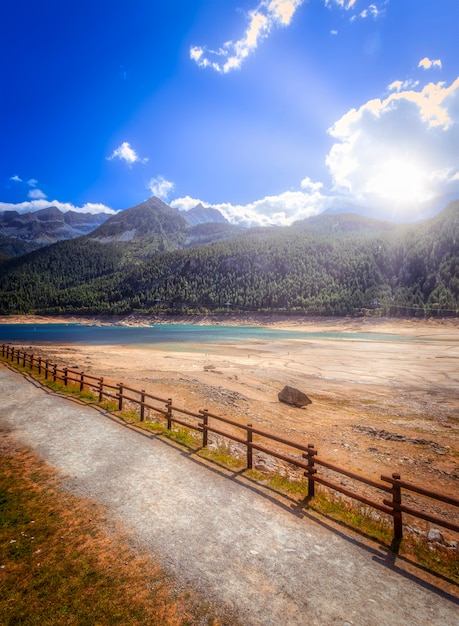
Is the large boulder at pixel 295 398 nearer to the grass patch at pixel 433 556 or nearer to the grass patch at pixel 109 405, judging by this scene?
the grass patch at pixel 109 405

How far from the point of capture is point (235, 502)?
8906 millimetres

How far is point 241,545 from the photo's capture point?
7.10 meters

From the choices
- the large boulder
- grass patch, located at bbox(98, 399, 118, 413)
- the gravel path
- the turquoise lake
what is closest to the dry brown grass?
the gravel path

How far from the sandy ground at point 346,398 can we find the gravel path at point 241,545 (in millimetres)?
6544

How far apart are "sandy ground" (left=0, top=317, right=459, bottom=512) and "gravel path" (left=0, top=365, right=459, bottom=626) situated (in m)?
6.54

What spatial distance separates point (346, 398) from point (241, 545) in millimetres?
18671

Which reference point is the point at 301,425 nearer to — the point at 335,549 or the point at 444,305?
the point at 335,549

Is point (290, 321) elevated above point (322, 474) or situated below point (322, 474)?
below

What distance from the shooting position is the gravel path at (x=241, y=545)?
5520 millimetres

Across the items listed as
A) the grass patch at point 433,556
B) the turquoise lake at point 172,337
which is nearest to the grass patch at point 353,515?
the grass patch at point 433,556

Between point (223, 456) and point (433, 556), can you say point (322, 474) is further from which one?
point (433, 556)

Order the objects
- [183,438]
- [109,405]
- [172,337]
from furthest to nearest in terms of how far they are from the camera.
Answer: [172,337] < [109,405] < [183,438]

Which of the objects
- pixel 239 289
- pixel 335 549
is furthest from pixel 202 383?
pixel 239 289

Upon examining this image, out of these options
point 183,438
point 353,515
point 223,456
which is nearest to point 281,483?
point 353,515
